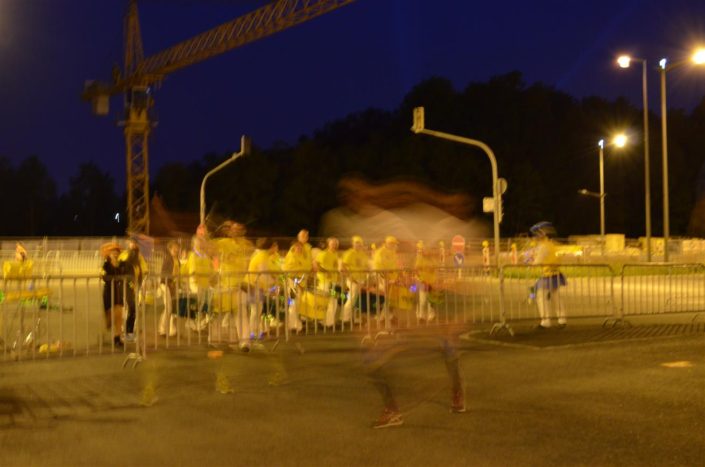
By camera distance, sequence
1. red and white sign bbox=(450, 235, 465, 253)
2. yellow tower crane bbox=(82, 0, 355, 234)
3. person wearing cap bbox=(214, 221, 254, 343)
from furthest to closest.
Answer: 1. yellow tower crane bbox=(82, 0, 355, 234)
2. person wearing cap bbox=(214, 221, 254, 343)
3. red and white sign bbox=(450, 235, 465, 253)

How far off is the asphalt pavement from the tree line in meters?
52.5

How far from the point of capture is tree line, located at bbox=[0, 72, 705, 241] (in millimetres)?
70188

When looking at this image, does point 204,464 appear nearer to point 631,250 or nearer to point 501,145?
point 631,250

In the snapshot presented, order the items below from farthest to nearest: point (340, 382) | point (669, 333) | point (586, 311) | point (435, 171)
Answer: point (435, 171) → point (586, 311) → point (669, 333) → point (340, 382)

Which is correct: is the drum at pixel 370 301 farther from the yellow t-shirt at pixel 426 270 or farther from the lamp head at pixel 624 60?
the lamp head at pixel 624 60

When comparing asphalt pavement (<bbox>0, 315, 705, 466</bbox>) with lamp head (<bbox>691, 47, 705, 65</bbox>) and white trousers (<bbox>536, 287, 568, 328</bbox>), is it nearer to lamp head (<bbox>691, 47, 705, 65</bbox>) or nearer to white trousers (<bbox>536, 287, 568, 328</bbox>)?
white trousers (<bbox>536, 287, 568, 328</bbox>)

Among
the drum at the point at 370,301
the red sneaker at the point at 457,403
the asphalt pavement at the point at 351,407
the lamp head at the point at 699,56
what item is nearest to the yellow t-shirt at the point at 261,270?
the asphalt pavement at the point at 351,407

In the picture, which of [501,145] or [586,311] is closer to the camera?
[586,311]

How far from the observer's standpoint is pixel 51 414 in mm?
7812

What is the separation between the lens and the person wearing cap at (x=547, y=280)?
13297mm

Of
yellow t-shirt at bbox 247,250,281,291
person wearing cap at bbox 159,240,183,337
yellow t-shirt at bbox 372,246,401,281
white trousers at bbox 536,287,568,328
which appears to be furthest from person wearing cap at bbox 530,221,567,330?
person wearing cap at bbox 159,240,183,337

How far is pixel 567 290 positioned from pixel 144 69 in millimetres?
59339

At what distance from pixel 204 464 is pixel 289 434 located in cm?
99

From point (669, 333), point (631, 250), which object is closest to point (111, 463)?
point (669, 333)
